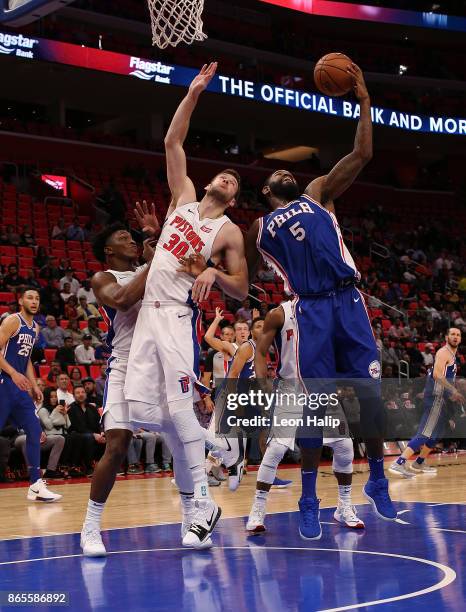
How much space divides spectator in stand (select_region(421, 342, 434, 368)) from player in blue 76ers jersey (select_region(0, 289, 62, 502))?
401 inches

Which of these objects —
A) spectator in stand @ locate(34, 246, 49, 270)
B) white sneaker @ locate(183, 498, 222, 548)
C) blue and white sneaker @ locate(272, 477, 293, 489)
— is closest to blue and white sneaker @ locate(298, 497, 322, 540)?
white sneaker @ locate(183, 498, 222, 548)

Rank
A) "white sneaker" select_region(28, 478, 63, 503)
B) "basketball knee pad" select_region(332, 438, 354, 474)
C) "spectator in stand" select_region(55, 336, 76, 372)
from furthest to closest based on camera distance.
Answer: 1. "spectator in stand" select_region(55, 336, 76, 372)
2. "white sneaker" select_region(28, 478, 63, 503)
3. "basketball knee pad" select_region(332, 438, 354, 474)

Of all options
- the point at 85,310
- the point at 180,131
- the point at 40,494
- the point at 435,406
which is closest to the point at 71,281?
the point at 85,310

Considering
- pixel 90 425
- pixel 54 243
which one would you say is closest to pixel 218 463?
pixel 90 425

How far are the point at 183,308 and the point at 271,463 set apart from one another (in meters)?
1.67

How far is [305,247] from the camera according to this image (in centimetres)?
560

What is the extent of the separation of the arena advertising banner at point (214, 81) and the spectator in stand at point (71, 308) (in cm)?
701

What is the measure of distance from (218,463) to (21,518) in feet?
9.62

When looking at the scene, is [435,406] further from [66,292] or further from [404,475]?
[66,292]

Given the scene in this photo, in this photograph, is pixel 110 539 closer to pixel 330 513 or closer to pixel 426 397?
pixel 330 513

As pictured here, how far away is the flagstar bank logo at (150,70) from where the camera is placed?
70.6 ft

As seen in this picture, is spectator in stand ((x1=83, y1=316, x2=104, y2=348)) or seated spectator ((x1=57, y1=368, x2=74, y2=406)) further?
spectator in stand ((x1=83, y1=316, x2=104, y2=348))

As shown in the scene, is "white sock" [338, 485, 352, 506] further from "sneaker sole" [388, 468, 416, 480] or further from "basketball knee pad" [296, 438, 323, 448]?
"sneaker sole" [388, 468, 416, 480]

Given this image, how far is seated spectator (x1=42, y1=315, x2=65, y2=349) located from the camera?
13.7m
